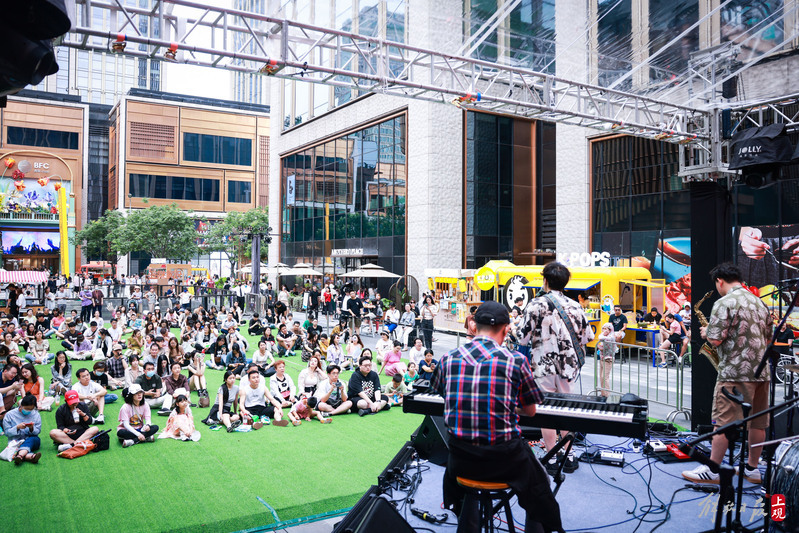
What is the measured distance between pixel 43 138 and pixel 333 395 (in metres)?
71.1

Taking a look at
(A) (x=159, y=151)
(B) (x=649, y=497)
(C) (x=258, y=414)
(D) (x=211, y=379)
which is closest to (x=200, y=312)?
(D) (x=211, y=379)

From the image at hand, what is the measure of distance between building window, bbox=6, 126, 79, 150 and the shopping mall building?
39.7 m

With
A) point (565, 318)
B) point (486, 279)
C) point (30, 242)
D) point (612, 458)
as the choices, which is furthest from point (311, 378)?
point (30, 242)

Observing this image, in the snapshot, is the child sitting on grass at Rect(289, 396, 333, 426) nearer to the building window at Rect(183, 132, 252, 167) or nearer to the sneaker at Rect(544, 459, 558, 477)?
the sneaker at Rect(544, 459, 558, 477)

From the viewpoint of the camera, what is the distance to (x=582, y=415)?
4.72 meters

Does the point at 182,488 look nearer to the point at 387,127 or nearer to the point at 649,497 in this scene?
the point at 649,497

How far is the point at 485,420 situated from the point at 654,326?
1430 cm

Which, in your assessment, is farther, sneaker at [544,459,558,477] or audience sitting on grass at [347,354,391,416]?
audience sitting on grass at [347,354,391,416]

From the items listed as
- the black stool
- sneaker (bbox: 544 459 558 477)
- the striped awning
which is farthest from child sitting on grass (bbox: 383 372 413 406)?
the striped awning

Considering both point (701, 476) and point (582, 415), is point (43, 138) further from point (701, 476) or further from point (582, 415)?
point (701, 476)

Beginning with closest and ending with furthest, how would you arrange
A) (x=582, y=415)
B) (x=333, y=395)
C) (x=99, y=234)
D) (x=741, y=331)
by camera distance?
(x=582, y=415), (x=741, y=331), (x=333, y=395), (x=99, y=234)

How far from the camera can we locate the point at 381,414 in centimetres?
1094

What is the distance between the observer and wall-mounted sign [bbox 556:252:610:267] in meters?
24.1

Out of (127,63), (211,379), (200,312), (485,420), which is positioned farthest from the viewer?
(127,63)
